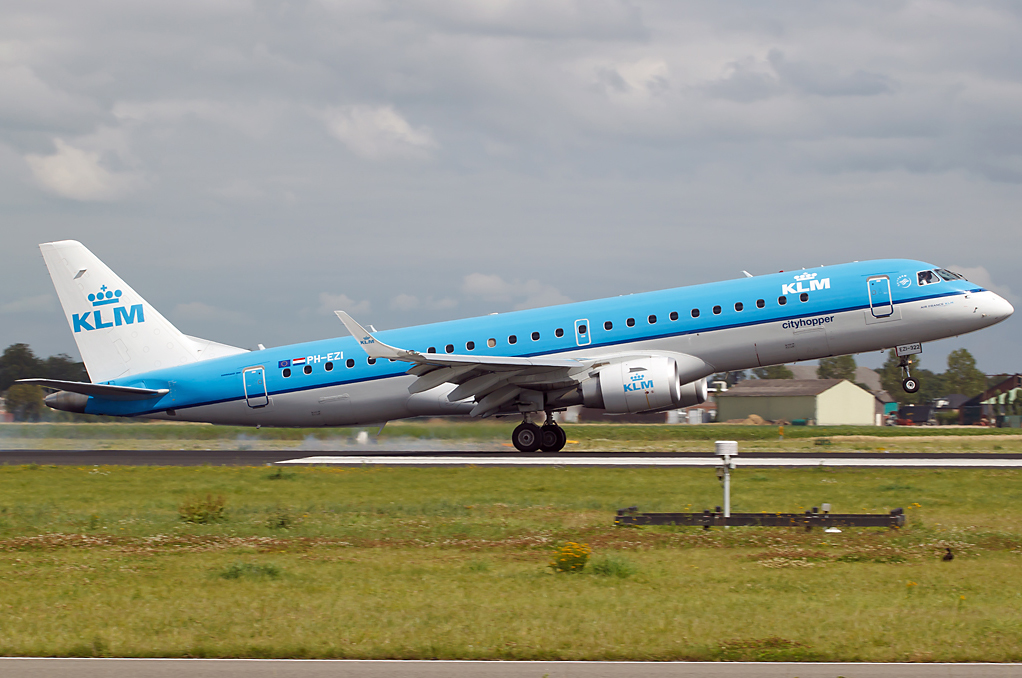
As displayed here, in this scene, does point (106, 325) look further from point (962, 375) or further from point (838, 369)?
point (962, 375)

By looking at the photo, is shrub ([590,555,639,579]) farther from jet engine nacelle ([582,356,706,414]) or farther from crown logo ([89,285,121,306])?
crown logo ([89,285,121,306])

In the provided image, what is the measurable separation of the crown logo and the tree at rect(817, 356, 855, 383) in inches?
A: 4913

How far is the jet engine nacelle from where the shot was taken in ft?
95.1

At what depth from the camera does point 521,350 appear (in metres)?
31.2

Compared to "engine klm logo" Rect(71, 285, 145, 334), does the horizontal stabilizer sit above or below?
below

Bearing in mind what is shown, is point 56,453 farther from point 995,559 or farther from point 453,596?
point 995,559

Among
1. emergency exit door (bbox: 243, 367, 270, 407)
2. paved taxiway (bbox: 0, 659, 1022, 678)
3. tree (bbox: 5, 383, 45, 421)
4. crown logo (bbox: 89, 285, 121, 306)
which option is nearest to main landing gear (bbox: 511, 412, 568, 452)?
emergency exit door (bbox: 243, 367, 270, 407)

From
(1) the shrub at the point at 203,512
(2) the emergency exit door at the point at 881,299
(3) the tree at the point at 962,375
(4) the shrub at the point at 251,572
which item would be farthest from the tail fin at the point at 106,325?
(3) the tree at the point at 962,375

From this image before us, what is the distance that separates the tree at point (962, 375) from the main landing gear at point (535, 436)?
5497 inches

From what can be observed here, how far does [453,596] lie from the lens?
36.9 ft

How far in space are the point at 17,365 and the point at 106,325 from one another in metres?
24.1

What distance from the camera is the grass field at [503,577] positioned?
9.12 m

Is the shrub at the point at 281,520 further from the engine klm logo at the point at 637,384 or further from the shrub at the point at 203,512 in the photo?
the engine klm logo at the point at 637,384

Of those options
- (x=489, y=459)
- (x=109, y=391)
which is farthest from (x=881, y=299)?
(x=109, y=391)
